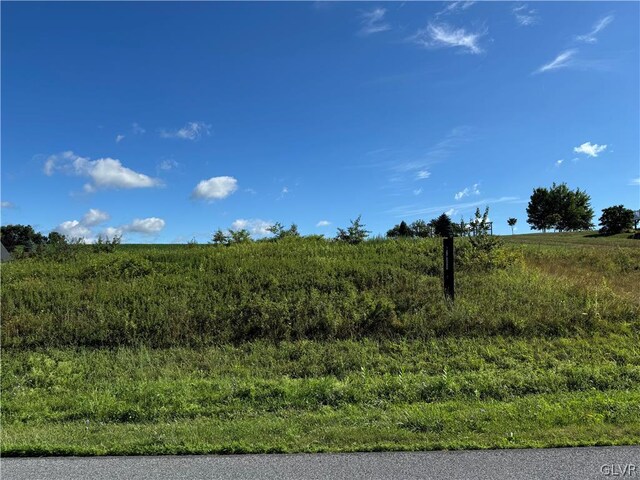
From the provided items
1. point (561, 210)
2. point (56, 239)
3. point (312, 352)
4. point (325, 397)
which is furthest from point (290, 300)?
point (561, 210)

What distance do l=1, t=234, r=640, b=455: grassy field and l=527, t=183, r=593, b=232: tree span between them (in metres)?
56.0

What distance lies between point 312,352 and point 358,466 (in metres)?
4.92

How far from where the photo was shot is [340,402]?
591cm

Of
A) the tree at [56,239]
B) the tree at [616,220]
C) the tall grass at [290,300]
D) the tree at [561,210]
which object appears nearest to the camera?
the tall grass at [290,300]

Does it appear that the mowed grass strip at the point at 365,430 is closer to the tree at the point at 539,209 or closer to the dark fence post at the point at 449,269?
the dark fence post at the point at 449,269

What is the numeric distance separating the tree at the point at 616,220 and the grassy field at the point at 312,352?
46.2m

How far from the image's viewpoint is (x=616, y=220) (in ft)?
186

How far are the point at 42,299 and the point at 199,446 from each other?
30.4 ft

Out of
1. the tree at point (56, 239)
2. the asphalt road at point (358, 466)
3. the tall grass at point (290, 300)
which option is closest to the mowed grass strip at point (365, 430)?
the asphalt road at point (358, 466)

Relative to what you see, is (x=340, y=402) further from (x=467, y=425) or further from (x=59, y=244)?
(x=59, y=244)

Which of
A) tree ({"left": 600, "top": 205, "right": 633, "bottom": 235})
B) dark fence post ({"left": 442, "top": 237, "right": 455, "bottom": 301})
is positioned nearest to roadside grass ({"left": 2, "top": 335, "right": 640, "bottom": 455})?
dark fence post ({"left": 442, "top": 237, "right": 455, "bottom": 301})

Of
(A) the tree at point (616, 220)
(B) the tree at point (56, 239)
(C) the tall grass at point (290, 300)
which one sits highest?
(A) the tree at point (616, 220)

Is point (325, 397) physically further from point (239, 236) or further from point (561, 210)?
point (561, 210)

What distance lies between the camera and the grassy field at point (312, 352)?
4715 millimetres
